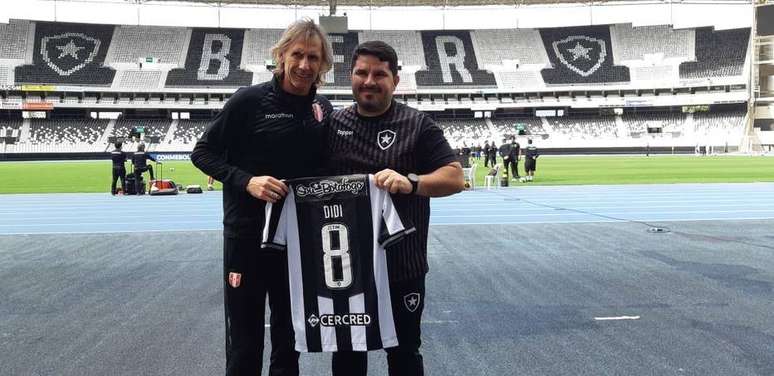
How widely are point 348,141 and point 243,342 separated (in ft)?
3.52

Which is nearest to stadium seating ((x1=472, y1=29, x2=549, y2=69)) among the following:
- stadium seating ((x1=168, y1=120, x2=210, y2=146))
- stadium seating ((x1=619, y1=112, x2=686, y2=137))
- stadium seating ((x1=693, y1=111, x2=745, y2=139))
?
stadium seating ((x1=619, y1=112, x2=686, y2=137))

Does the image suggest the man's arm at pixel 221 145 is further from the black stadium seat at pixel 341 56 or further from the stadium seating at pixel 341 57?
the black stadium seat at pixel 341 56

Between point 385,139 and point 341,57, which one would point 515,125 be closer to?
point 341,57

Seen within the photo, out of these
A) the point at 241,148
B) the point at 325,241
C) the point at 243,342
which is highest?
the point at 241,148

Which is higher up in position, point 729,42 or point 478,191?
point 729,42

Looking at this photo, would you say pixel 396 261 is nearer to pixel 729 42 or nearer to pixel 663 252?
pixel 663 252

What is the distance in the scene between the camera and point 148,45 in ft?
206

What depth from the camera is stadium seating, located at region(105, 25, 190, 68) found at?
61.6 metres

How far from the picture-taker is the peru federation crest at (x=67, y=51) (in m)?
58.6

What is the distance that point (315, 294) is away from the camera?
2.72m

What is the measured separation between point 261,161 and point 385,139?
0.59 meters

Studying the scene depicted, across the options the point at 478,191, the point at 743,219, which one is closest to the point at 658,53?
the point at 478,191

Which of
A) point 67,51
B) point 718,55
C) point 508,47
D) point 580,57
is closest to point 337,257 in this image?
point 67,51

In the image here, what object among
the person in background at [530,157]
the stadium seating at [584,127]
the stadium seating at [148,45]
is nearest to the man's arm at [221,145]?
the person in background at [530,157]
